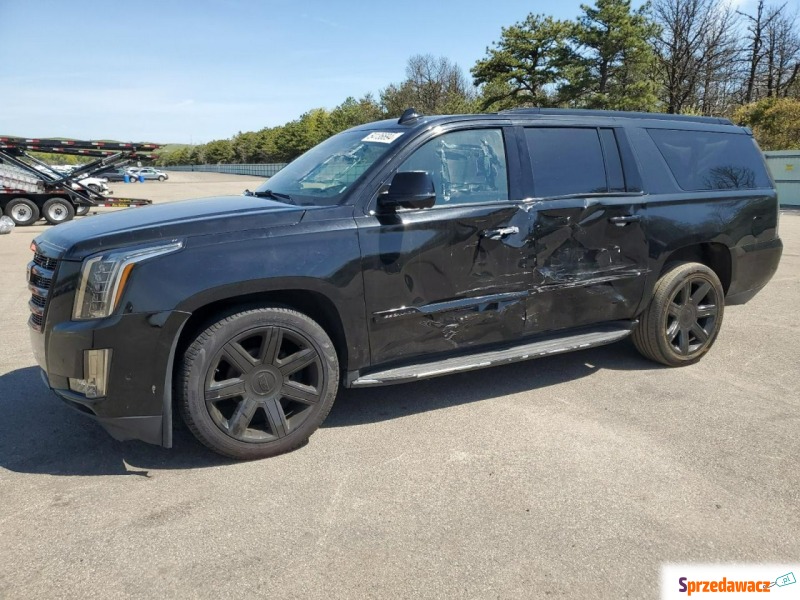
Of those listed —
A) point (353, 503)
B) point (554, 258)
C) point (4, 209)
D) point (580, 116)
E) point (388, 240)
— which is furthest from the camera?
point (4, 209)

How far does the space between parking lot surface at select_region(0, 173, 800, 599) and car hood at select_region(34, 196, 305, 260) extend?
3.90ft

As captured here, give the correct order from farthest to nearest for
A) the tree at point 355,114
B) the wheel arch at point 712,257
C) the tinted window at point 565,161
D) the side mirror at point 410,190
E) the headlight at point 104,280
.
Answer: the tree at point 355,114, the wheel arch at point 712,257, the tinted window at point 565,161, the side mirror at point 410,190, the headlight at point 104,280

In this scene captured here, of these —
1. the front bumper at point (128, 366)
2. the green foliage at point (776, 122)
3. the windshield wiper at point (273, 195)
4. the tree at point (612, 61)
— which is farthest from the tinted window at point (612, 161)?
the tree at point (612, 61)

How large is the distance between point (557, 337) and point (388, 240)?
5.02 feet

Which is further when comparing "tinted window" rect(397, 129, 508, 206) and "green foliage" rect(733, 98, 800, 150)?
"green foliage" rect(733, 98, 800, 150)

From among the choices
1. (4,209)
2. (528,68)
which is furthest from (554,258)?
(528,68)

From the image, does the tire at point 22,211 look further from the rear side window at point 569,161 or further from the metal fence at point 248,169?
the metal fence at point 248,169

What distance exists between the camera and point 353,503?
295 cm

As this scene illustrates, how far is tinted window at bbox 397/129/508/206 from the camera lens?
3.79 m

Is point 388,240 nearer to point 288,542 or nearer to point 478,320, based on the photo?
point 478,320

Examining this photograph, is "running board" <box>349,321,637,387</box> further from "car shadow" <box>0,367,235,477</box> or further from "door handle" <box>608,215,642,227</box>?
"car shadow" <box>0,367,235,477</box>

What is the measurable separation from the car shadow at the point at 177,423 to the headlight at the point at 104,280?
2.98ft

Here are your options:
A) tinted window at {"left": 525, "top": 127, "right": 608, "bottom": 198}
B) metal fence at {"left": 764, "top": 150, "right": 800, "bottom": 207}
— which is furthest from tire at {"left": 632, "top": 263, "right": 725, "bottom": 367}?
metal fence at {"left": 764, "top": 150, "right": 800, "bottom": 207}

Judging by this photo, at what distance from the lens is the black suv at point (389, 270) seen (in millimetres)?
3061
